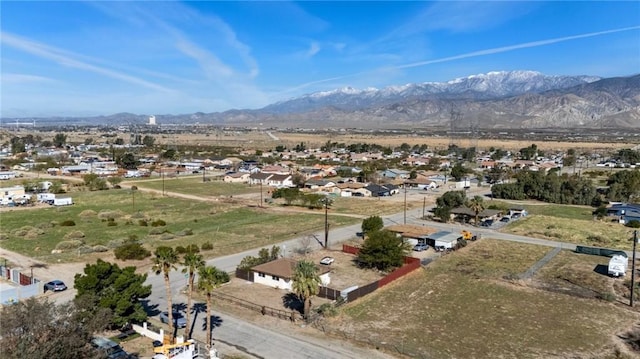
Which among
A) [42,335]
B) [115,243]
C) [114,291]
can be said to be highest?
[42,335]

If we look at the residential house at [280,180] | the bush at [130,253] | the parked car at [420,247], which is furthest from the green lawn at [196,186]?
the parked car at [420,247]

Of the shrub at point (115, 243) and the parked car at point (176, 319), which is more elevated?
the parked car at point (176, 319)

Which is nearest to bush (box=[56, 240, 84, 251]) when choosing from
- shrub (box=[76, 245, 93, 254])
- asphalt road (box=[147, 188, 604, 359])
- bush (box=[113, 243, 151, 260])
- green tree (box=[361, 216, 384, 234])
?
shrub (box=[76, 245, 93, 254])

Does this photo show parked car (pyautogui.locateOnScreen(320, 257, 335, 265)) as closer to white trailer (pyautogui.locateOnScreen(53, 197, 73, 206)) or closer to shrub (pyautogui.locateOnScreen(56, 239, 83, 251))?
shrub (pyautogui.locateOnScreen(56, 239, 83, 251))

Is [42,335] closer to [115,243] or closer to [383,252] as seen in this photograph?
[383,252]

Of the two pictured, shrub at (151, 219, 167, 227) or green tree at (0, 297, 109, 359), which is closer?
green tree at (0, 297, 109, 359)

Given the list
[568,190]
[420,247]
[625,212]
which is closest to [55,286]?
[420,247]

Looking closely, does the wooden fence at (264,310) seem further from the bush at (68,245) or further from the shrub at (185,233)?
the shrub at (185,233)
